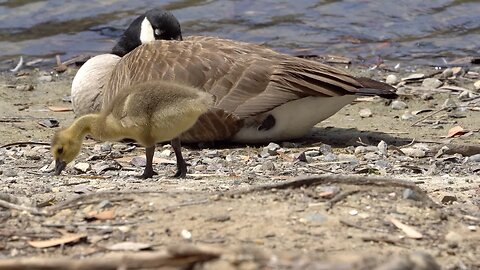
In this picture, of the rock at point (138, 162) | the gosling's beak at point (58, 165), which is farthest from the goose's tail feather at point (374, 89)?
the gosling's beak at point (58, 165)

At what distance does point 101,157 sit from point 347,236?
151 inches

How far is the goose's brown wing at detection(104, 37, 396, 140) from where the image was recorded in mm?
7914

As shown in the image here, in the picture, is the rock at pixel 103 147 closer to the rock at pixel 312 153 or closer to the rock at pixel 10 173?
the rock at pixel 10 173

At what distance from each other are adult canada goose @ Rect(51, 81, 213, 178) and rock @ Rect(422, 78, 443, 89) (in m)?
5.00

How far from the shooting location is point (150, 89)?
19.1ft

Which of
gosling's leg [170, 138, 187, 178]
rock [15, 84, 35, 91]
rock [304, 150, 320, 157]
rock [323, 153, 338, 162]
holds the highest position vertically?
gosling's leg [170, 138, 187, 178]

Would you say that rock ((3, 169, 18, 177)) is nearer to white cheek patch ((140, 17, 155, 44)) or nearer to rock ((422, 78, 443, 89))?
white cheek patch ((140, 17, 155, 44))

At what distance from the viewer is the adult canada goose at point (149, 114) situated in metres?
5.78

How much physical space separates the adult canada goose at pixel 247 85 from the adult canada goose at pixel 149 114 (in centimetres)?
178

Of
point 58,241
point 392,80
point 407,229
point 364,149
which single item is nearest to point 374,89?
point 364,149

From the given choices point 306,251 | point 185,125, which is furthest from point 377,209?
point 185,125

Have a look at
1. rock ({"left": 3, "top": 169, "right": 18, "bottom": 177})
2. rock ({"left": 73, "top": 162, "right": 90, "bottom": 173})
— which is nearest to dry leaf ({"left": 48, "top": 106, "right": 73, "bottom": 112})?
rock ({"left": 73, "top": 162, "right": 90, "bottom": 173})

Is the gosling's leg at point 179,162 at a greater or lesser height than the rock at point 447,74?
greater

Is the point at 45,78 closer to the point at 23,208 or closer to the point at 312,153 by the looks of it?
the point at 312,153
